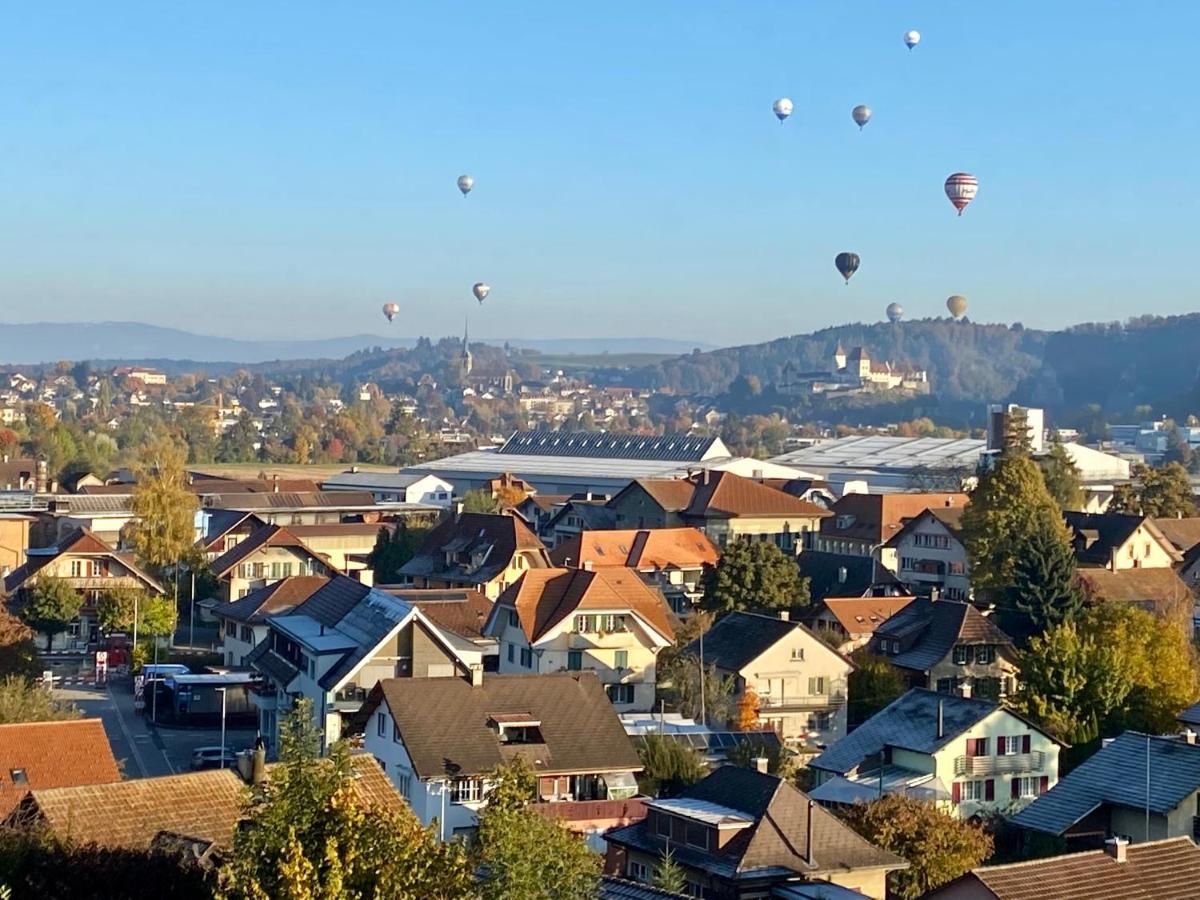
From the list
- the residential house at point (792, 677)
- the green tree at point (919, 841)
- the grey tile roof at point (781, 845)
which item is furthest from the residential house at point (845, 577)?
the grey tile roof at point (781, 845)

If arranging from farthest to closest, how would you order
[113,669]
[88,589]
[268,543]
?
1. [268,543]
2. [88,589]
3. [113,669]

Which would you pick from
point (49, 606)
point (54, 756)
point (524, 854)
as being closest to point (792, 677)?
point (54, 756)

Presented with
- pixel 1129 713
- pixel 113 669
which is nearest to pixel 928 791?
pixel 1129 713

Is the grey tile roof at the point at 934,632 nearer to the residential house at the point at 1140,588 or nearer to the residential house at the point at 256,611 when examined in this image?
the residential house at the point at 1140,588

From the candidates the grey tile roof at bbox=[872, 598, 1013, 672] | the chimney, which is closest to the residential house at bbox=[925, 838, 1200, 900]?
the chimney

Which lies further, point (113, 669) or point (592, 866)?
point (113, 669)

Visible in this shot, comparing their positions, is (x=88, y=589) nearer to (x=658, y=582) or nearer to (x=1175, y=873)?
(x=658, y=582)

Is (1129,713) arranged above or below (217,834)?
below
